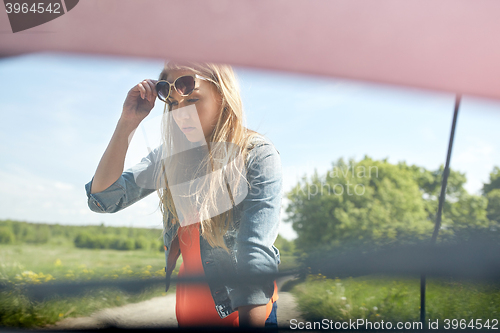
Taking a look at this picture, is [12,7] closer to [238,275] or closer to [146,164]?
[146,164]

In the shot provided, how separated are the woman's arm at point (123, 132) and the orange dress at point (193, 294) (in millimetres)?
326

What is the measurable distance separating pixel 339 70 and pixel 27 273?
1.64m

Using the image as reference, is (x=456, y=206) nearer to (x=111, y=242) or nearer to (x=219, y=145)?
(x=219, y=145)

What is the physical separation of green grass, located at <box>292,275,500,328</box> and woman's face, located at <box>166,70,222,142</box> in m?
0.69

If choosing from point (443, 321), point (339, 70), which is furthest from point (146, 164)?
point (443, 321)

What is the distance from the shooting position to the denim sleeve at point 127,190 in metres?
1.06

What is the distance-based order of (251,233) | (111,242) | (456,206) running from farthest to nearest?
(456,206) → (111,242) → (251,233)

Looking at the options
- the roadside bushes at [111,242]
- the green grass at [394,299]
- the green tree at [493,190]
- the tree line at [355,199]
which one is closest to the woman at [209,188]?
the green grass at [394,299]

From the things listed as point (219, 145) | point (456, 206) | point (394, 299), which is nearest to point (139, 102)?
point (219, 145)

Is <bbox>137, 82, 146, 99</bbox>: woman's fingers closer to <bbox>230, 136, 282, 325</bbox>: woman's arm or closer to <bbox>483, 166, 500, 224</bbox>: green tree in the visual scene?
<bbox>230, 136, 282, 325</bbox>: woman's arm

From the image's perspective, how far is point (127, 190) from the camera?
1091 millimetres

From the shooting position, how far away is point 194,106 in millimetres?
983

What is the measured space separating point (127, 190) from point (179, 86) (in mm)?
445

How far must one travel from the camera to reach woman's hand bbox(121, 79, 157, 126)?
40.0 inches
